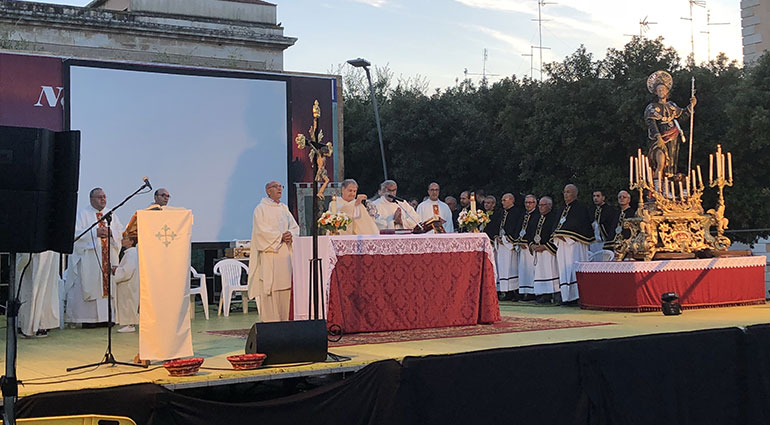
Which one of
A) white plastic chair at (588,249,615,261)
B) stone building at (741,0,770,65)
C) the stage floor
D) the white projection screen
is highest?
stone building at (741,0,770,65)

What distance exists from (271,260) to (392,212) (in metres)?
1.95

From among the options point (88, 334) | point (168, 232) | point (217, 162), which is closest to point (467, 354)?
point (168, 232)

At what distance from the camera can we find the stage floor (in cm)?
689

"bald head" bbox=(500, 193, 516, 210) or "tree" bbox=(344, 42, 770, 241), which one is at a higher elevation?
"tree" bbox=(344, 42, 770, 241)

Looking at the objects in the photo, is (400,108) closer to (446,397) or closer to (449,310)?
(449,310)

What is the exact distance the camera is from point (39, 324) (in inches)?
432

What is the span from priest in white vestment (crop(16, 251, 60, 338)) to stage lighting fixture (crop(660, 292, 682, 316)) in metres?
7.47

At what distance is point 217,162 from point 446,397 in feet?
33.1

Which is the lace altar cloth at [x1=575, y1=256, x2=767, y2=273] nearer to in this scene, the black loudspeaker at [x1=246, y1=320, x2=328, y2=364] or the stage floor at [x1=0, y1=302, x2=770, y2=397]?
the stage floor at [x1=0, y1=302, x2=770, y2=397]

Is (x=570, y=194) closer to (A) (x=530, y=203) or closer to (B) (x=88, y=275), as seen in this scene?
(A) (x=530, y=203)

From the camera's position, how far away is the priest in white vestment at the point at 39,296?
1088 cm

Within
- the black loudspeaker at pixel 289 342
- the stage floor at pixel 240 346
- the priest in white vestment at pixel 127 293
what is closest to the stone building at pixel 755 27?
the stage floor at pixel 240 346

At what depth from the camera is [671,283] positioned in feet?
39.9

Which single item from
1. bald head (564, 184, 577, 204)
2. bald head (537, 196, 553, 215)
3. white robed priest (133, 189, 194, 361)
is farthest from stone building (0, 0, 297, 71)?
white robed priest (133, 189, 194, 361)
